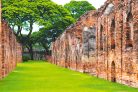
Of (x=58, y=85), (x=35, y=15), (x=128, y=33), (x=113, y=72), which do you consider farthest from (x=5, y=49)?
(x=35, y=15)

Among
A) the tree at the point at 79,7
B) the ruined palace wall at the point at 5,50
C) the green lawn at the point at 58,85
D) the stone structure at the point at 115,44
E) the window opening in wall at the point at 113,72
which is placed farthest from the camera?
the tree at the point at 79,7

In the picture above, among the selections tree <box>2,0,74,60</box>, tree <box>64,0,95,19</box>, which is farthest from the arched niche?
tree <box>64,0,95,19</box>

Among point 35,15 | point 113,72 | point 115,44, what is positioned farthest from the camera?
point 35,15

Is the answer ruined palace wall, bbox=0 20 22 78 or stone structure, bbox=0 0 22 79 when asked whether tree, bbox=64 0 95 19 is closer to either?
ruined palace wall, bbox=0 20 22 78

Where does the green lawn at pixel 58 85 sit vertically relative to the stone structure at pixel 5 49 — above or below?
below

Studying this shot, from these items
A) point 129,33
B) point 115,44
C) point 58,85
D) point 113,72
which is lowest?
point 58,85

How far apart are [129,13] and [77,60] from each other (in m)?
16.8

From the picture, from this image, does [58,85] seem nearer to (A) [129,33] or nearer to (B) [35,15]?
(A) [129,33]

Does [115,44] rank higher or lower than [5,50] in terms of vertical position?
higher

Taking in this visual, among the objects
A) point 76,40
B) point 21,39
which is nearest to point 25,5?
point 21,39

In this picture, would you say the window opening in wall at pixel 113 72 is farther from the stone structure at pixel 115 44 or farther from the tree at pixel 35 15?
the tree at pixel 35 15

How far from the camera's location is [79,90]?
16.6 m

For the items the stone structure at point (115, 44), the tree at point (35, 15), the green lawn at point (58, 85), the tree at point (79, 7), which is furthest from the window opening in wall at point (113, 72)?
the tree at point (79, 7)

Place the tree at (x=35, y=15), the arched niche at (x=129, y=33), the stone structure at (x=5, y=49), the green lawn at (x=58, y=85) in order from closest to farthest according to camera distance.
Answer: the green lawn at (x=58, y=85) < the arched niche at (x=129, y=33) < the stone structure at (x=5, y=49) < the tree at (x=35, y=15)
